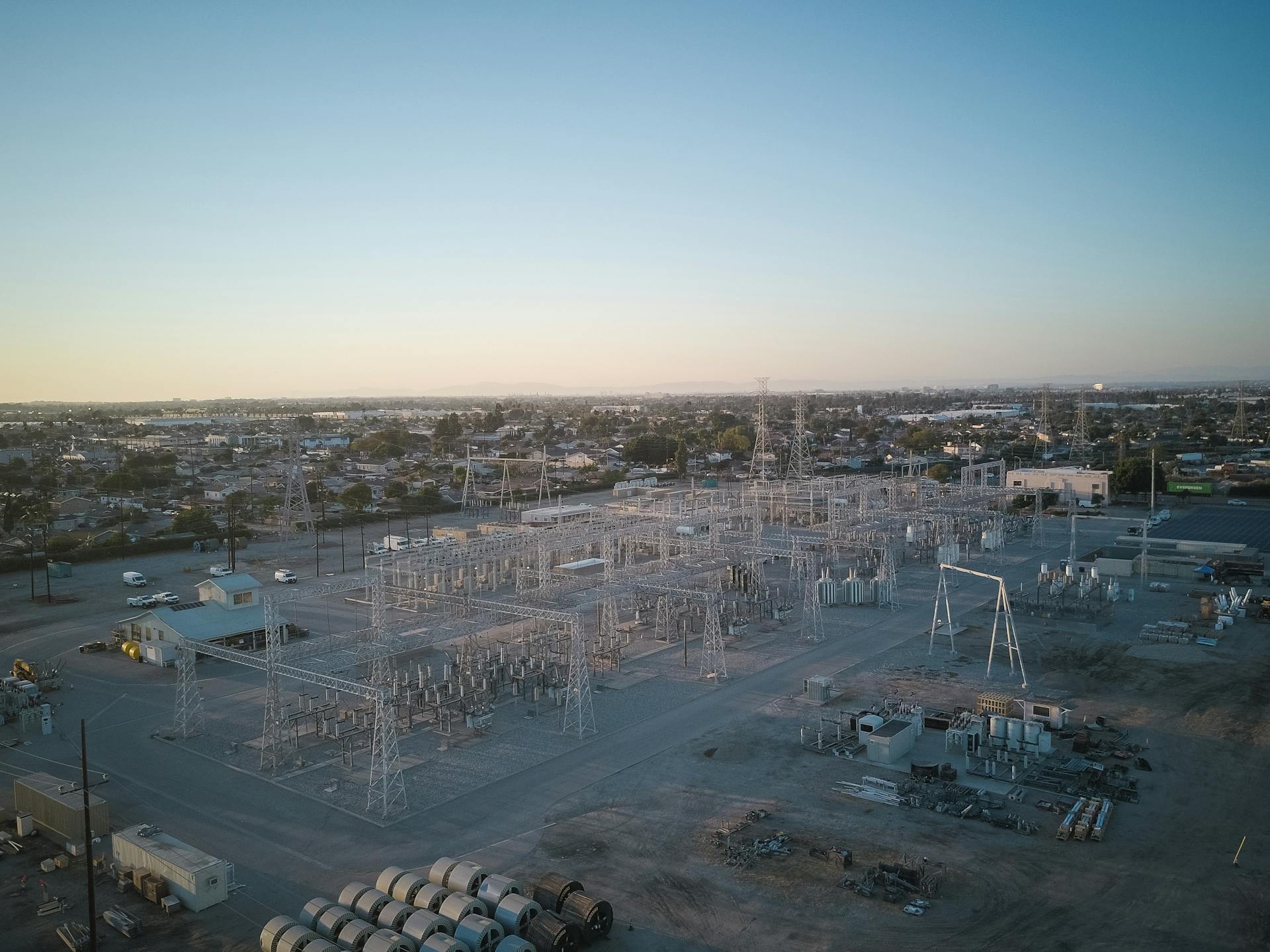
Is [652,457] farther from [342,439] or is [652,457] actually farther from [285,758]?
[285,758]

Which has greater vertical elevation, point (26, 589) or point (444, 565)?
point (444, 565)

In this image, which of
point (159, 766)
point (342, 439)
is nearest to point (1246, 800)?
point (159, 766)

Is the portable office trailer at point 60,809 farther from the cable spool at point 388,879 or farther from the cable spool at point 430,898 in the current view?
the cable spool at point 430,898

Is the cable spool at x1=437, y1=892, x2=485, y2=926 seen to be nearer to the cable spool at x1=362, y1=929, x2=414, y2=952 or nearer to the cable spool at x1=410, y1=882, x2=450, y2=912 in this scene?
the cable spool at x1=410, y1=882, x2=450, y2=912

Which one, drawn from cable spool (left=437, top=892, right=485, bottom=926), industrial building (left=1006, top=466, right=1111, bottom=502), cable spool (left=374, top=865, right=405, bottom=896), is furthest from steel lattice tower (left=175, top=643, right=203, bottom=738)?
industrial building (left=1006, top=466, right=1111, bottom=502)

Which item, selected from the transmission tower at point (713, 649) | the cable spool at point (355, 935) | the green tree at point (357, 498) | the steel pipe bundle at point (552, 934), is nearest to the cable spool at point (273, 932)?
the cable spool at point (355, 935)

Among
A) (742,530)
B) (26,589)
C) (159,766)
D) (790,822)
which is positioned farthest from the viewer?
(742,530)

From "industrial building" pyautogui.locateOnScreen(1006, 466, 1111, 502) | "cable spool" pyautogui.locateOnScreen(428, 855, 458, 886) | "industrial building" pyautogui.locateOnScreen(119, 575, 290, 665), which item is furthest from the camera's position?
"industrial building" pyautogui.locateOnScreen(1006, 466, 1111, 502)

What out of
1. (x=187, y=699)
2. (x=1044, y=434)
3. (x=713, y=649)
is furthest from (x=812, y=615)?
(x=1044, y=434)
